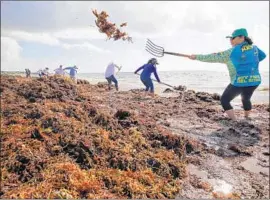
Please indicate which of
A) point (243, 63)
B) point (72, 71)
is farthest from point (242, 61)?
point (72, 71)

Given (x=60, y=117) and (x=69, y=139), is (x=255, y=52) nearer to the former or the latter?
(x=69, y=139)

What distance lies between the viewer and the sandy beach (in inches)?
238

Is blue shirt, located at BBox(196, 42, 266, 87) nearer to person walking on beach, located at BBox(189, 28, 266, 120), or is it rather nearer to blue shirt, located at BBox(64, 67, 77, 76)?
person walking on beach, located at BBox(189, 28, 266, 120)

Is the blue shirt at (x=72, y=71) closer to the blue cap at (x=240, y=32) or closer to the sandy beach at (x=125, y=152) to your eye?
the blue cap at (x=240, y=32)

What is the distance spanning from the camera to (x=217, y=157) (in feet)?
26.0

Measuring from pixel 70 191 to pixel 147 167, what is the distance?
1815 millimetres

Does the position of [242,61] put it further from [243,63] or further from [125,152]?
[125,152]

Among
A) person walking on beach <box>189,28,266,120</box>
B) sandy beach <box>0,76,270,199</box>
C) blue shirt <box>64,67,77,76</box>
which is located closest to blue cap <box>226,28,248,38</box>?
person walking on beach <box>189,28,266,120</box>

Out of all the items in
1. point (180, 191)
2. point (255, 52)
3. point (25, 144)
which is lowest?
point (180, 191)

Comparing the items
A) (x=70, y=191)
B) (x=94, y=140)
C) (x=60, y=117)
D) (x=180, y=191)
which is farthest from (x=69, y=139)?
(x=180, y=191)

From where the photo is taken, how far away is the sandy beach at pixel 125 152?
6043 millimetres

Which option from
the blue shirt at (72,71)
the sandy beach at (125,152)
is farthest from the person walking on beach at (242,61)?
the sandy beach at (125,152)

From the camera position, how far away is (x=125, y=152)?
728 centimetres

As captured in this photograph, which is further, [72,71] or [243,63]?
[243,63]
